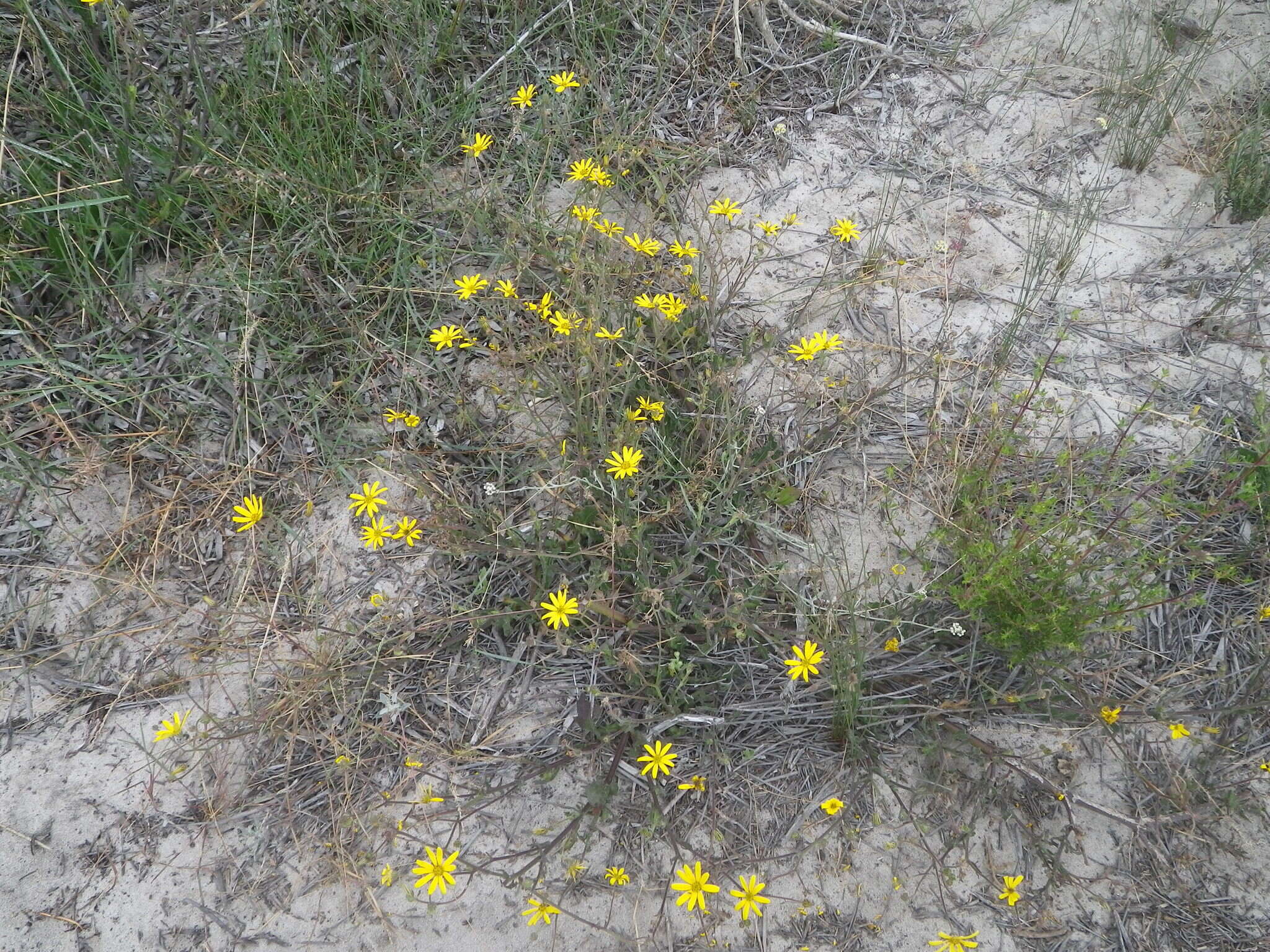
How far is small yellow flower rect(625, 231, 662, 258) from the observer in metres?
2.51

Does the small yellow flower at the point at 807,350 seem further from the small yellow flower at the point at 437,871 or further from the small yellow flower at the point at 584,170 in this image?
the small yellow flower at the point at 437,871

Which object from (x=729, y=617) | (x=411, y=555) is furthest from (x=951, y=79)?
(x=411, y=555)

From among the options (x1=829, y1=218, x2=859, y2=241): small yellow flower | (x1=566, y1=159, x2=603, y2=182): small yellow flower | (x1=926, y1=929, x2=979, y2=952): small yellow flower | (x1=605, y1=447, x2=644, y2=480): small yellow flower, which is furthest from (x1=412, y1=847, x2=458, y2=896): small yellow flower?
(x1=829, y1=218, x2=859, y2=241): small yellow flower

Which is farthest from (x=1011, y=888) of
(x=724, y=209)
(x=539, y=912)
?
(x=724, y=209)

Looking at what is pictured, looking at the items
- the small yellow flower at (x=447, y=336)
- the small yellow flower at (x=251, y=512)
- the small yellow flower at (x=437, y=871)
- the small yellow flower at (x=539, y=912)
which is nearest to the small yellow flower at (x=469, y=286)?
the small yellow flower at (x=447, y=336)

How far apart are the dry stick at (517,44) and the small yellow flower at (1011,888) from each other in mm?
2994

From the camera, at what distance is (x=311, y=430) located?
8.45 ft

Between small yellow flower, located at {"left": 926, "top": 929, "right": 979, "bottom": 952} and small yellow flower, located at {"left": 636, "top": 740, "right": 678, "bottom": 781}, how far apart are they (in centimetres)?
67

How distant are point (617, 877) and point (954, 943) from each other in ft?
2.39

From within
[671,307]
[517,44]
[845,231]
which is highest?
[517,44]

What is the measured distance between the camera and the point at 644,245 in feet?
8.29

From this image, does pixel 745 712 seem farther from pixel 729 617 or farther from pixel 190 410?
pixel 190 410

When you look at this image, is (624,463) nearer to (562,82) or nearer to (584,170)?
(584,170)

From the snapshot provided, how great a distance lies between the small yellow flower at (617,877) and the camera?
188cm
